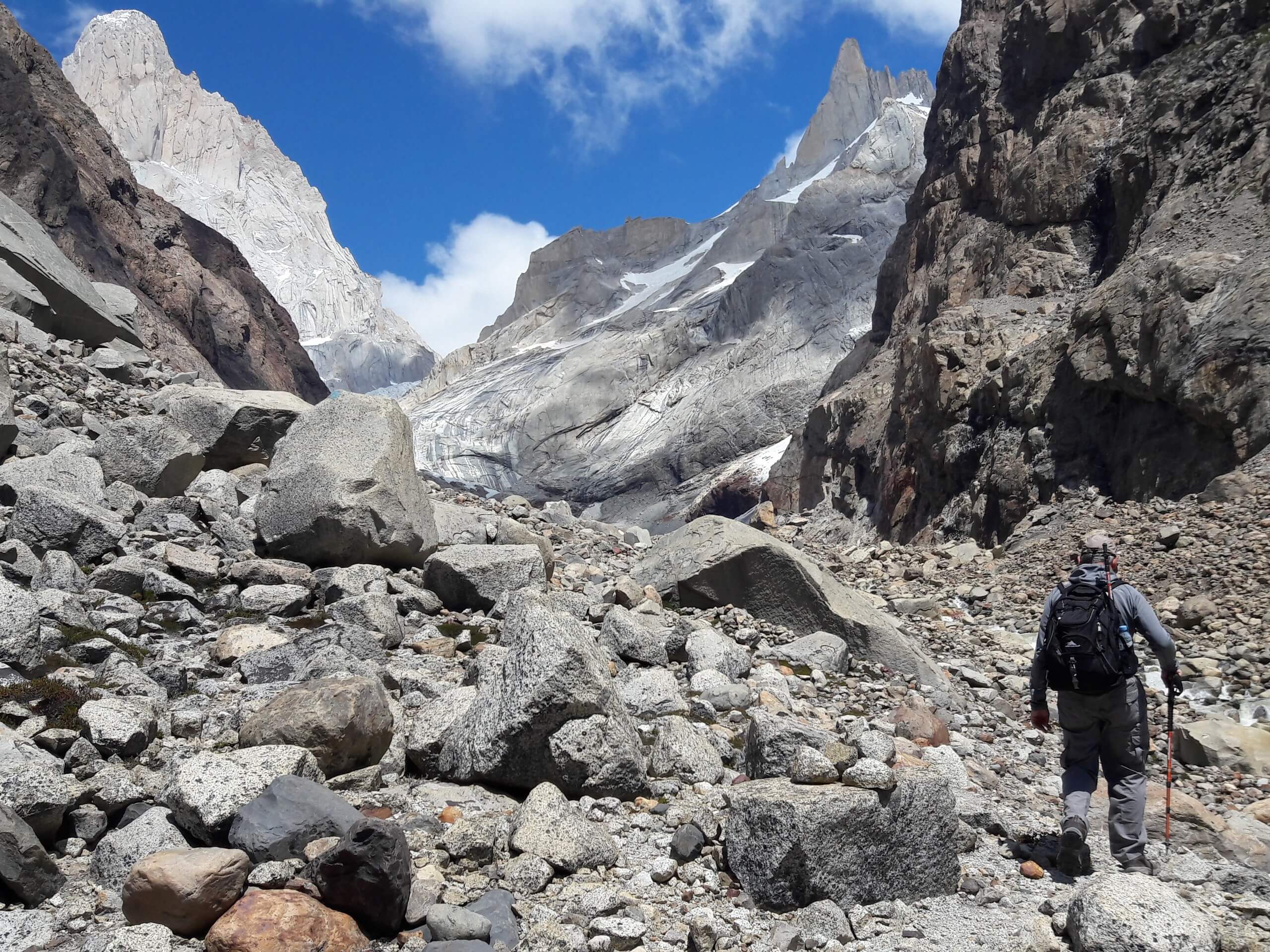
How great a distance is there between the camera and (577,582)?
35.0 ft

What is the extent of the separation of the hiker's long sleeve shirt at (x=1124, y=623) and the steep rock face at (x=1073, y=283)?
30.2 feet

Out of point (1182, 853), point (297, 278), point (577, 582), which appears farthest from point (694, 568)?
point (297, 278)

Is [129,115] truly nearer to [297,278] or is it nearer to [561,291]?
[297,278]

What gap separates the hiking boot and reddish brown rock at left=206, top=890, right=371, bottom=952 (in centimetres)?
336

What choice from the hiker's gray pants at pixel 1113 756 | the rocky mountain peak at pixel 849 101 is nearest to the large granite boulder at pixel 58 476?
the hiker's gray pants at pixel 1113 756

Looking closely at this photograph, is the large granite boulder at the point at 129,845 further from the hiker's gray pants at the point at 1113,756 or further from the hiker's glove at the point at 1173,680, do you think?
the hiker's glove at the point at 1173,680

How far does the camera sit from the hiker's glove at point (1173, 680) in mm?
5117

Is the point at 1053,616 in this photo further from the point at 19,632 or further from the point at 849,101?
the point at 849,101

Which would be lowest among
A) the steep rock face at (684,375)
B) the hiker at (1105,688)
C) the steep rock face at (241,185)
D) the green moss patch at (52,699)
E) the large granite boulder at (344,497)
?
the green moss patch at (52,699)

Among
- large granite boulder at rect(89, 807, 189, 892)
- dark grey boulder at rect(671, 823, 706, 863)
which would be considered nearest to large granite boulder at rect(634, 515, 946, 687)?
dark grey boulder at rect(671, 823, 706, 863)

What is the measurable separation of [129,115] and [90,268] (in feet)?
478

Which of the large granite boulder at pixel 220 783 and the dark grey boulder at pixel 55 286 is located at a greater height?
the dark grey boulder at pixel 55 286

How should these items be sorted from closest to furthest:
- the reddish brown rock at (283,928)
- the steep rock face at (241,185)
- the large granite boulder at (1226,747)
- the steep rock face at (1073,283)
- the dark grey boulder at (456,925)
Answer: the reddish brown rock at (283,928), the dark grey boulder at (456,925), the large granite boulder at (1226,747), the steep rock face at (1073,283), the steep rock face at (241,185)

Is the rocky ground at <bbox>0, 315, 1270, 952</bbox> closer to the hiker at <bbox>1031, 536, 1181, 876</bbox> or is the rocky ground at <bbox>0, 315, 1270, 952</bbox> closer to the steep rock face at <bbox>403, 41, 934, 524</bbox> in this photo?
the hiker at <bbox>1031, 536, 1181, 876</bbox>
